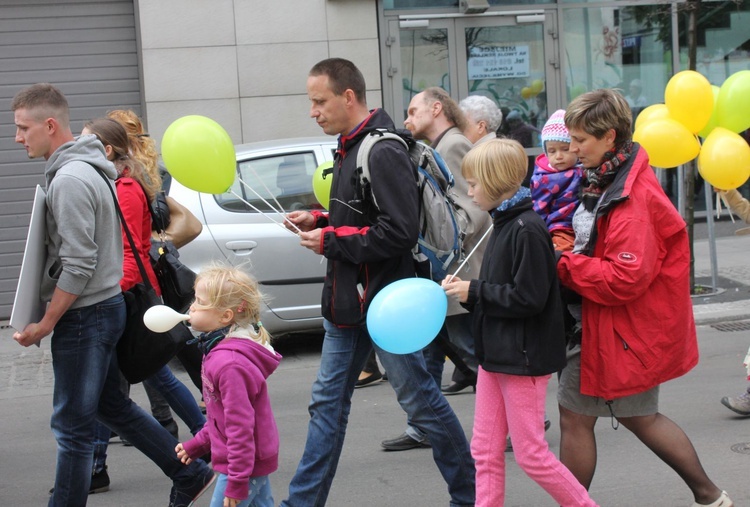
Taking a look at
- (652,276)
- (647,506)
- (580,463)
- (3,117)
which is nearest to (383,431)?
(647,506)

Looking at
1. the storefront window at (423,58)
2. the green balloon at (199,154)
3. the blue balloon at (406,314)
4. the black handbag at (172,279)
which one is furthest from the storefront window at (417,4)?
the blue balloon at (406,314)

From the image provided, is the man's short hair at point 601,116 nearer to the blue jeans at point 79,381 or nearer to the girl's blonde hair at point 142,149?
the blue jeans at point 79,381

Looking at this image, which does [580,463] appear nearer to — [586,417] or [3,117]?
[586,417]

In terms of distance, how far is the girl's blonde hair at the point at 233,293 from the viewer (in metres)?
3.56

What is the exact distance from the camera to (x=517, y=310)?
11.6 feet

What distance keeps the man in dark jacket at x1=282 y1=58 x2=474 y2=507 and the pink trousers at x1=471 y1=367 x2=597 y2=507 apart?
0.42 meters

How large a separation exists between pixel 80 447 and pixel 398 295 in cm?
160

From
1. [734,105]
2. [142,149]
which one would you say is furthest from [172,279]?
[734,105]

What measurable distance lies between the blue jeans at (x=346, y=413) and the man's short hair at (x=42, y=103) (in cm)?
151

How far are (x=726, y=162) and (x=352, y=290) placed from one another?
7.83 ft

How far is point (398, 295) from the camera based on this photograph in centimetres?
364

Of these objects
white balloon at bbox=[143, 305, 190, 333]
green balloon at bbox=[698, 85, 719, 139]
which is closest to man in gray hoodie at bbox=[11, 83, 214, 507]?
white balloon at bbox=[143, 305, 190, 333]

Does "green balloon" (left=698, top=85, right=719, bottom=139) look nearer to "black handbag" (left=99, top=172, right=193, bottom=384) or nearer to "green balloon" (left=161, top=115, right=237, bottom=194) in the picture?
"green balloon" (left=161, top=115, right=237, bottom=194)

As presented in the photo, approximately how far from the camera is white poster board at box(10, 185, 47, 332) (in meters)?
4.05
